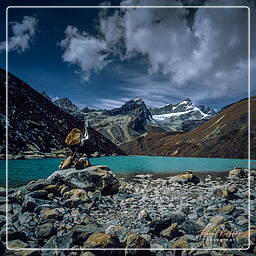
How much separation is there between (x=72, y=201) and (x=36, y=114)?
178 centimetres

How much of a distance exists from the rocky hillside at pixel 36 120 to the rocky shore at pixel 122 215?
455mm

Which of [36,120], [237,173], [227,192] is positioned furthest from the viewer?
[36,120]

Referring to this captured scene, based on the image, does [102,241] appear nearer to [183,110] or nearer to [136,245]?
[136,245]

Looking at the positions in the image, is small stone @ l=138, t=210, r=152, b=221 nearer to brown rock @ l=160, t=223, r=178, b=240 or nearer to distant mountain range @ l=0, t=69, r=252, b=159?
brown rock @ l=160, t=223, r=178, b=240

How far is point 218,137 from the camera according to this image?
4977 mm

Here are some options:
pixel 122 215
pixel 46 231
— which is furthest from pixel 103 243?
pixel 46 231

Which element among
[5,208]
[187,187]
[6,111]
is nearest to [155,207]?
[187,187]

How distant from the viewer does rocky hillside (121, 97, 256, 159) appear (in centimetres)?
324

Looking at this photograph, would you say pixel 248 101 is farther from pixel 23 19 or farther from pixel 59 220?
pixel 23 19

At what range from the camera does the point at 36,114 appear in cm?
378

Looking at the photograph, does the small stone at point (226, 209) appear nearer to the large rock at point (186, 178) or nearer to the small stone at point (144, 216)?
the large rock at point (186, 178)

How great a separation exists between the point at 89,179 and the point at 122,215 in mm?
654

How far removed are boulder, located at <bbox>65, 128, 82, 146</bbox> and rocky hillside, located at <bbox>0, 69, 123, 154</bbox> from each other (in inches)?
2.9

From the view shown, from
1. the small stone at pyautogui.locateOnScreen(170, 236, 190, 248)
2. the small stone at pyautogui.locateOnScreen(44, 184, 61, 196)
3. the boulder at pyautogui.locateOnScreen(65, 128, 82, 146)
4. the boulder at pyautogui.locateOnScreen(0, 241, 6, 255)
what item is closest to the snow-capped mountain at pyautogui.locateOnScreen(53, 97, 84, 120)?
the boulder at pyautogui.locateOnScreen(65, 128, 82, 146)
